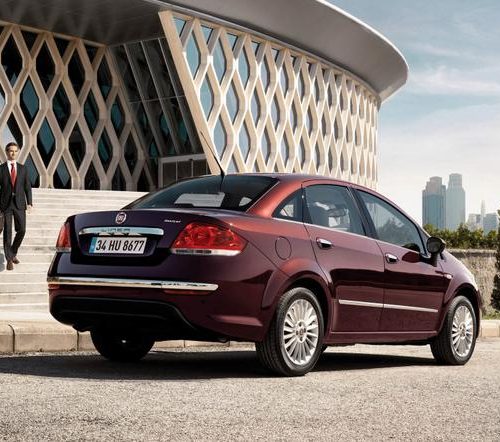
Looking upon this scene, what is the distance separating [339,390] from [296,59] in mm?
31513

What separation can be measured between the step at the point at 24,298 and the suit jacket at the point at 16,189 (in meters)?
1.50

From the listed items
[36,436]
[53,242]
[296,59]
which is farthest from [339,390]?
[296,59]

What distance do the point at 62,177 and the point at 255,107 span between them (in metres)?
7.51

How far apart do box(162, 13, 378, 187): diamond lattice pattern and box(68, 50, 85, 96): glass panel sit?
4.76m

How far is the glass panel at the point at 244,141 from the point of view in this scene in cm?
3347

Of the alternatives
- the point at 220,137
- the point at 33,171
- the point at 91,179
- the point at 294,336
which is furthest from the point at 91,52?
the point at 294,336

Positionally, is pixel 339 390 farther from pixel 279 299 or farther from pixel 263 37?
pixel 263 37

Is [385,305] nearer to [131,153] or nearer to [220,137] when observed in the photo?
[220,137]

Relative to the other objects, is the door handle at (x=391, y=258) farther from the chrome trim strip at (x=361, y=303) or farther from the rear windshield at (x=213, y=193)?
the rear windshield at (x=213, y=193)

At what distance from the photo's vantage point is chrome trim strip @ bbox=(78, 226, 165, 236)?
6.48 metres

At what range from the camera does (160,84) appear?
1313 inches

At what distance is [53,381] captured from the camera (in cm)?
607

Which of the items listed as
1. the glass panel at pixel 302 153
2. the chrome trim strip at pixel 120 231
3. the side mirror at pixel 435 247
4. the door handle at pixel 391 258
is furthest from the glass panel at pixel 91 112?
the chrome trim strip at pixel 120 231

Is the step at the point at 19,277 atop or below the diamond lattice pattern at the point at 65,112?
below
